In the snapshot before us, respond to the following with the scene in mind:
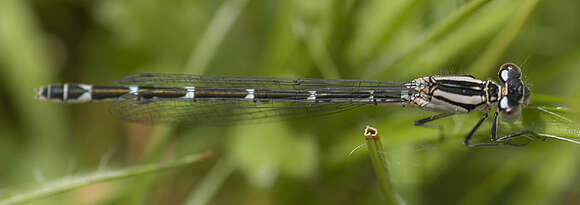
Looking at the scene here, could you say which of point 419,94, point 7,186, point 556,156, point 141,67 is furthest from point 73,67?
point 556,156

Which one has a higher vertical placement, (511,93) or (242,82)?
(242,82)

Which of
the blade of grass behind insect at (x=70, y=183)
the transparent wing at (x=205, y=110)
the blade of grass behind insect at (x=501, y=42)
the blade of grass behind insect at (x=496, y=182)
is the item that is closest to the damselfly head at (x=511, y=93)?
the blade of grass behind insect at (x=501, y=42)

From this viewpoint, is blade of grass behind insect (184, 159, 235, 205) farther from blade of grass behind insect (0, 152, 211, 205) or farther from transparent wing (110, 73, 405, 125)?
blade of grass behind insect (0, 152, 211, 205)

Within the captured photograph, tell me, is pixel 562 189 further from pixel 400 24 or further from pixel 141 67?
pixel 141 67

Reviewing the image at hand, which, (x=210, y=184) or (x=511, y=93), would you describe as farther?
(x=210, y=184)

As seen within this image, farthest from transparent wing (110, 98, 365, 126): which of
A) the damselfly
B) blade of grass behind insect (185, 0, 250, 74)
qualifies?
blade of grass behind insect (185, 0, 250, 74)

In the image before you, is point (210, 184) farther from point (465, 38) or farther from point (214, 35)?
point (465, 38)

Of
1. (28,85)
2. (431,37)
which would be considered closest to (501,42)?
(431,37)

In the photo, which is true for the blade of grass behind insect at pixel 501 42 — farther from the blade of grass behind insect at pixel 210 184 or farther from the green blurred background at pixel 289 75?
the blade of grass behind insect at pixel 210 184
